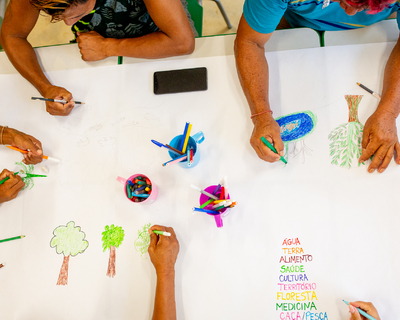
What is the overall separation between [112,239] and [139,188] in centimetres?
20

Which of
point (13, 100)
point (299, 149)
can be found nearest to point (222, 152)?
point (299, 149)

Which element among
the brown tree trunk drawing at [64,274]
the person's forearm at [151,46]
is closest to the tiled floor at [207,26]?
the person's forearm at [151,46]

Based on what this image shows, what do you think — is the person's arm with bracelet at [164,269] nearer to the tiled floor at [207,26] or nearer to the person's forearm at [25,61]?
the person's forearm at [25,61]

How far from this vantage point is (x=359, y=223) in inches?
35.2

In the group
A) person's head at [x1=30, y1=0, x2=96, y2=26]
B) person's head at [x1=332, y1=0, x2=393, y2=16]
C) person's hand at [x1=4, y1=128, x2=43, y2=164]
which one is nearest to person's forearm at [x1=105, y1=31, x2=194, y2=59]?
person's head at [x1=30, y1=0, x2=96, y2=26]

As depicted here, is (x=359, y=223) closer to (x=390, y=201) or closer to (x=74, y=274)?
(x=390, y=201)

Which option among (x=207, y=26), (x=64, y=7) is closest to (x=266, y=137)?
(x=64, y=7)

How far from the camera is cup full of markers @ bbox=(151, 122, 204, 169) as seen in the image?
36.0 inches

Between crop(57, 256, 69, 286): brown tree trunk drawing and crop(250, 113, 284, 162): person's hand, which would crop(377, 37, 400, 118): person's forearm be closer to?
crop(250, 113, 284, 162): person's hand

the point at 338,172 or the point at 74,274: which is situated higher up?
the point at 338,172

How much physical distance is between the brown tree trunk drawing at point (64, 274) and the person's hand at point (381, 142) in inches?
40.3

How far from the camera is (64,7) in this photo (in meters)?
0.89

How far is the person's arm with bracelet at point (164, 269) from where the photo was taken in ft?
2.89

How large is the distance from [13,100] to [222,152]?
88 cm
